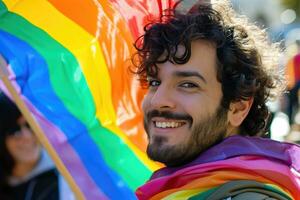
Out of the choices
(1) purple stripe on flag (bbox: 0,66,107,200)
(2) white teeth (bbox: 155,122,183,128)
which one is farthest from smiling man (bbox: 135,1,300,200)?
(1) purple stripe on flag (bbox: 0,66,107,200)

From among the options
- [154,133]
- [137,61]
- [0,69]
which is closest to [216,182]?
[154,133]

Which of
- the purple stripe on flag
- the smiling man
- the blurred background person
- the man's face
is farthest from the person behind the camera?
the blurred background person

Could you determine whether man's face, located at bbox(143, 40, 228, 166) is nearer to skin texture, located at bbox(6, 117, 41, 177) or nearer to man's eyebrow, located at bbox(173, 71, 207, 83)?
man's eyebrow, located at bbox(173, 71, 207, 83)

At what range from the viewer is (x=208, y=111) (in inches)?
117

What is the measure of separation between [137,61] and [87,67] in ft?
0.73

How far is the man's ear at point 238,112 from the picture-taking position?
10.1 ft

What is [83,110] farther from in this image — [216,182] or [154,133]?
[216,182]

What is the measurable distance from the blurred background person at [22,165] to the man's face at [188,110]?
2093mm

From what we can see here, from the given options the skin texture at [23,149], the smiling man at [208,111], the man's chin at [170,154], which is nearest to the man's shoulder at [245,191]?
the smiling man at [208,111]

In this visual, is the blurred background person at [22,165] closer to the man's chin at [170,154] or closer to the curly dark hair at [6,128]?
the curly dark hair at [6,128]

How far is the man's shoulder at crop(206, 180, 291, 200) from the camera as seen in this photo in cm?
266

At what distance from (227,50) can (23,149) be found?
2511mm

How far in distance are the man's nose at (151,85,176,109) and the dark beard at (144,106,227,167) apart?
117mm

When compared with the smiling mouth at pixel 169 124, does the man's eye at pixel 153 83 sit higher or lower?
higher
